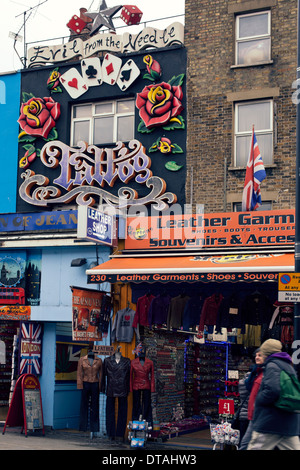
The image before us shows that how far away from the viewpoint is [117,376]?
14.8 m

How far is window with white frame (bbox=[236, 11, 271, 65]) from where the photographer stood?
17.5m

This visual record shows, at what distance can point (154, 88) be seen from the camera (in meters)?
17.8

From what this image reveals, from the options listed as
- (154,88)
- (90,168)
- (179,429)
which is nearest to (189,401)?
(179,429)

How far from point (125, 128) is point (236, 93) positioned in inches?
124

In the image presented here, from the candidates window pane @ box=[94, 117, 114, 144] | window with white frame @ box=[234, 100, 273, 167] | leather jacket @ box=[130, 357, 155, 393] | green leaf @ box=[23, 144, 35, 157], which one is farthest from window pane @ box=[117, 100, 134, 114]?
leather jacket @ box=[130, 357, 155, 393]

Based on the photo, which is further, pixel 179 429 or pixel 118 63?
pixel 118 63

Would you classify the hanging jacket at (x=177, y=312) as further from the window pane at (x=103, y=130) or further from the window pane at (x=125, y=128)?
the window pane at (x=103, y=130)

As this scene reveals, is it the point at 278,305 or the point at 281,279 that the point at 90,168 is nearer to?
the point at 278,305

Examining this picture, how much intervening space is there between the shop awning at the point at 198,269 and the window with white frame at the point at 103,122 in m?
4.70

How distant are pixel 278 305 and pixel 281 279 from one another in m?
4.35

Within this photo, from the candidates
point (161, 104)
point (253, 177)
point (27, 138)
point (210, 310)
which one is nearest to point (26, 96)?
point (27, 138)

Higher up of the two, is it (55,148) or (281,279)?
(55,148)
